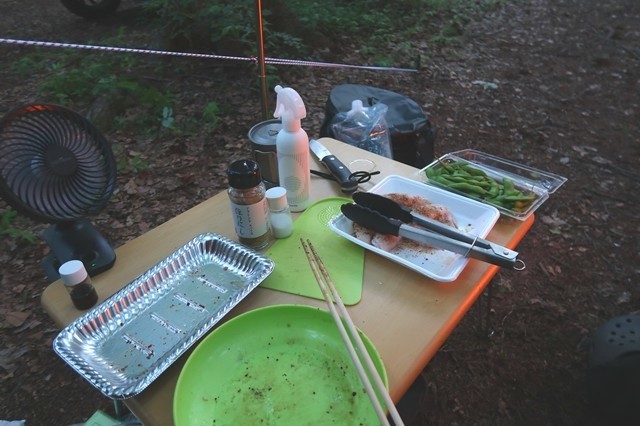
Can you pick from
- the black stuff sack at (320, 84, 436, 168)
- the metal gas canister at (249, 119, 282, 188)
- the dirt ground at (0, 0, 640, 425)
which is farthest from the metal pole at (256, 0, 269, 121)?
the dirt ground at (0, 0, 640, 425)

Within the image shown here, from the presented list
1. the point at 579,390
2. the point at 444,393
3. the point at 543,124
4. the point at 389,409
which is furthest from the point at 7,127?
the point at 543,124

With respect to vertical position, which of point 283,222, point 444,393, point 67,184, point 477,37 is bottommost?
point 444,393

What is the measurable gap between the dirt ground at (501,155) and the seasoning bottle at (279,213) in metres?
0.96

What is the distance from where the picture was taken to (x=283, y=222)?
3.64 feet

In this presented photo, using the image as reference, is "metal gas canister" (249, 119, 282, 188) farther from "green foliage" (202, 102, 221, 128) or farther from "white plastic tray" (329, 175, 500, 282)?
"green foliage" (202, 102, 221, 128)

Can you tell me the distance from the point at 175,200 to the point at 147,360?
186cm

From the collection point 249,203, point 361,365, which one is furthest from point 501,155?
point 361,365

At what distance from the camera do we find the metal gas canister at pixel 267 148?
1248 millimetres

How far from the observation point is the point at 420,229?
1.03 metres

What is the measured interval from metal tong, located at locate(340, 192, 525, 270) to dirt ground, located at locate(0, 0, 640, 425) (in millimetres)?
896

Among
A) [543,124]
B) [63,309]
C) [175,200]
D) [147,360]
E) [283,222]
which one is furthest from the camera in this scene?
[543,124]

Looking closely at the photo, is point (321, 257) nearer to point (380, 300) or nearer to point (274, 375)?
point (380, 300)

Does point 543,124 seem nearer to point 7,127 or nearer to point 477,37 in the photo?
point 477,37

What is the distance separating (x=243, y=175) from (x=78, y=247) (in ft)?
1.55
